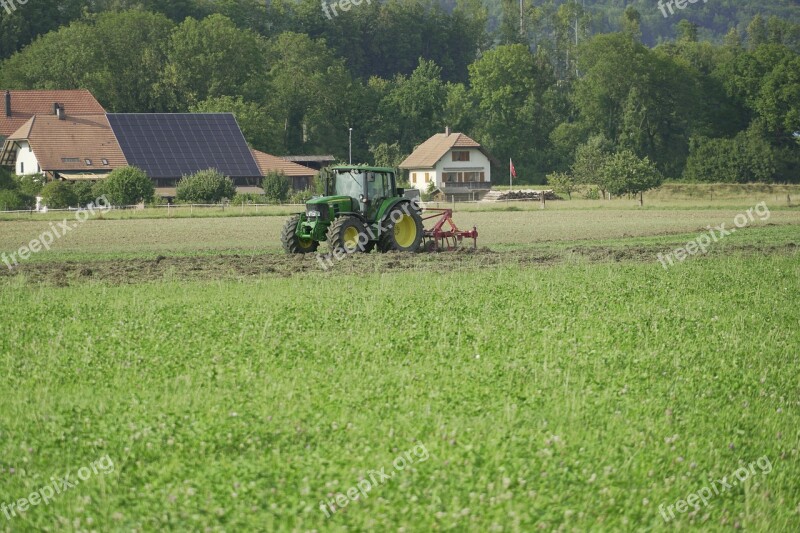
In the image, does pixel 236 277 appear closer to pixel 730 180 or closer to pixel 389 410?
pixel 389 410

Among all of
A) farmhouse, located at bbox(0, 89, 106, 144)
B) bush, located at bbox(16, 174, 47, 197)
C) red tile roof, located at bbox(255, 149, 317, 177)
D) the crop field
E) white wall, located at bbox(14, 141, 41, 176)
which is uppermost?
farmhouse, located at bbox(0, 89, 106, 144)

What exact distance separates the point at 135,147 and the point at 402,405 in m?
72.7

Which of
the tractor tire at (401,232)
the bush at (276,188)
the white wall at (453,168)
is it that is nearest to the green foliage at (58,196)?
the bush at (276,188)

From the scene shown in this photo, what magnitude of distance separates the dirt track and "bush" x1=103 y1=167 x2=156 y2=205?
3507 cm

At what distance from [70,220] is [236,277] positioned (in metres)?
29.4

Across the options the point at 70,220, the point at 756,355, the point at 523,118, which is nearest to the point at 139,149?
the point at 70,220

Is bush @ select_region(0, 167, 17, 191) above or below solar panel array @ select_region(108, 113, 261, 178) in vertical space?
below

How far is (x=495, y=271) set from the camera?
23672 mm

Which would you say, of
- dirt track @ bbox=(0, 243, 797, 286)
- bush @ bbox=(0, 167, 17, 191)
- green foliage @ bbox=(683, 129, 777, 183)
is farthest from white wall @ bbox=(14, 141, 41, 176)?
green foliage @ bbox=(683, 129, 777, 183)

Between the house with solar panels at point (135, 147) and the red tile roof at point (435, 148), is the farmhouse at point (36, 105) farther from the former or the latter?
the red tile roof at point (435, 148)

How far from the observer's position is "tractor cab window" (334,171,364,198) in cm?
2805

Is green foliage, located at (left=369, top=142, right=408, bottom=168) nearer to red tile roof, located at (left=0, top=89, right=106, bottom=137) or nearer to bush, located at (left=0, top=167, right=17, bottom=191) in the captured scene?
red tile roof, located at (left=0, top=89, right=106, bottom=137)

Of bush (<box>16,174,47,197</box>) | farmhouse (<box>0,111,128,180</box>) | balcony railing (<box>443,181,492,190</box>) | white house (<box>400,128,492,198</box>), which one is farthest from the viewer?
balcony railing (<box>443,181,492,190</box>)

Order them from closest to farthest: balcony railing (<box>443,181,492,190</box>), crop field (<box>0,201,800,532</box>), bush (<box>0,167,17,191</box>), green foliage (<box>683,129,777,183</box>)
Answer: crop field (<box>0,201,800,532</box>) < bush (<box>0,167,17,191</box>) < balcony railing (<box>443,181,492,190</box>) < green foliage (<box>683,129,777,183</box>)
